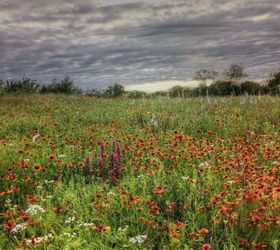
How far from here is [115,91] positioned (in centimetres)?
3073

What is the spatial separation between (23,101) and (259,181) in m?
16.0

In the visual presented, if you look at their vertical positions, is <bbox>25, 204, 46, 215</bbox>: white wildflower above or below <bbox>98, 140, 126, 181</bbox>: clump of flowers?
below

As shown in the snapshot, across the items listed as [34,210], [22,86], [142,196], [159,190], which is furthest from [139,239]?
[22,86]

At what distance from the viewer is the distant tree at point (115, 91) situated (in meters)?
29.0

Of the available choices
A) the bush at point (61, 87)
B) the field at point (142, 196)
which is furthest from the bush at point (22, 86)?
the field at point (142, 196)

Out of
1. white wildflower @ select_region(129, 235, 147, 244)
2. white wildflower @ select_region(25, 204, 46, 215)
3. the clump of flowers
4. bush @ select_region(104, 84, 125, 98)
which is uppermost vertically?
bush @ select_region(104, 84, 125, 98)

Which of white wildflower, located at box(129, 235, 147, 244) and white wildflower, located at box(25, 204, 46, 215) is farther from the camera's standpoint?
white wildflower, located at box(25, 204, 46, 215)

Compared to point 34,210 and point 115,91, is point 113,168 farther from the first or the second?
point 115,91

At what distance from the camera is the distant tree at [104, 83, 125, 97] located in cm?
2896

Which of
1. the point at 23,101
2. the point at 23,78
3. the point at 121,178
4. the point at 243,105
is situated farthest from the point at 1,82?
the point at 121,178

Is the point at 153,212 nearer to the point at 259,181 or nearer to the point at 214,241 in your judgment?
the point at 214,241

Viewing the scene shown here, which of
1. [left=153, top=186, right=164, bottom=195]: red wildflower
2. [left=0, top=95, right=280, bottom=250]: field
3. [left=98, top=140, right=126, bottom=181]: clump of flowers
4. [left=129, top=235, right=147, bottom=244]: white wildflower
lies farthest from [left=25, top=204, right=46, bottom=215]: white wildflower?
[left=98, top=140, right=126, bottom=181]: clump of flowers

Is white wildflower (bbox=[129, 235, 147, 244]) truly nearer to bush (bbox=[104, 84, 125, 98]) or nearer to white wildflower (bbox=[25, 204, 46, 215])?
white wildflower (bbox=[25, 204, 46, 215])

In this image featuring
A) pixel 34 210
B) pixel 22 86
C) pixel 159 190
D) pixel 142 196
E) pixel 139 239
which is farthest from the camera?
pixel 22 86
